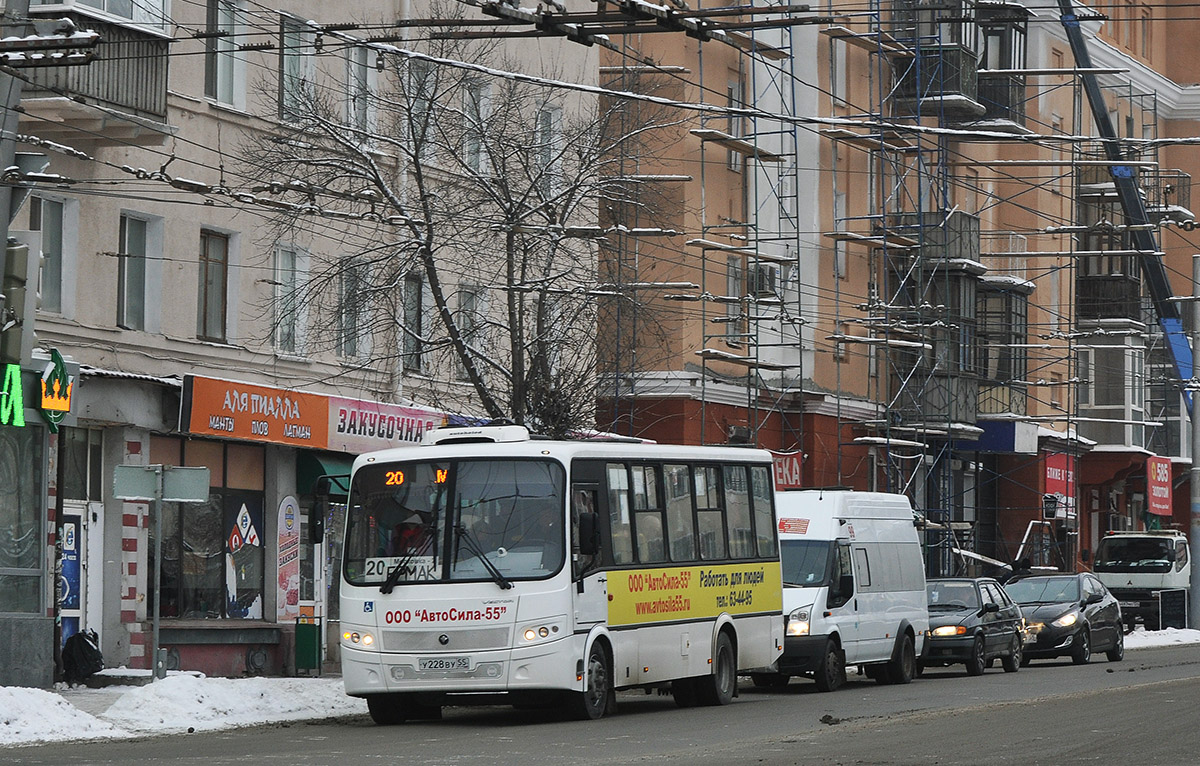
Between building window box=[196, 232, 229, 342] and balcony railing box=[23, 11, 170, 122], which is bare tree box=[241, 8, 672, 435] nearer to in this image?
building window box=[196, 232, 229, 342]

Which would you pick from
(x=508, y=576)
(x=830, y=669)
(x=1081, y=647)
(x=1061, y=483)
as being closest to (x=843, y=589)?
(x=830, y=669)

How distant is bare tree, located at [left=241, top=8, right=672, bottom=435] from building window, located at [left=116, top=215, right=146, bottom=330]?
178 centimetres

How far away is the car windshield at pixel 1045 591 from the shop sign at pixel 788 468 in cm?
790

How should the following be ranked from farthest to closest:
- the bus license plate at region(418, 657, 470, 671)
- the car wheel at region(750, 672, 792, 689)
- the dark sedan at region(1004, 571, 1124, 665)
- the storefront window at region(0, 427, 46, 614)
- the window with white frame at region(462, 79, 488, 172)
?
the dark sedan at region(1004, 571, 1124, 665), the window with white frame at region(462, 79, 488, 172), the car wheel at region(750, 672, 792, 689), the storefront window at region(0, 427, 46, 614), the bus license plate at region(418, 657, 470, 671)

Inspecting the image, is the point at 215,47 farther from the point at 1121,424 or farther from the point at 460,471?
the point at 1121,424

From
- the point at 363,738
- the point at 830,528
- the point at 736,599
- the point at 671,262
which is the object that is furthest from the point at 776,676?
the point at 671,262

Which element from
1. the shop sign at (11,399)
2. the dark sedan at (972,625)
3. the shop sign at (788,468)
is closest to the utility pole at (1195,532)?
the shop sign at (788,468)

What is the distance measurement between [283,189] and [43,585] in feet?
17.4

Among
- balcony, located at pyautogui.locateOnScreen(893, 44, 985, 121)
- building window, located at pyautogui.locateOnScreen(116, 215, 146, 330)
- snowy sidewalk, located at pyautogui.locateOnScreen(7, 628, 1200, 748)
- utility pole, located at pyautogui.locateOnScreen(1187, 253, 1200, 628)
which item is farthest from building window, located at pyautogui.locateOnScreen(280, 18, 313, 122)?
utility pole, located at pyautogui.locateOnScreen(1187, 253, 1200, 628)

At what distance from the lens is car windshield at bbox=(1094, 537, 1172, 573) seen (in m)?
52.2

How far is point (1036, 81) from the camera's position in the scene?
2386 inches

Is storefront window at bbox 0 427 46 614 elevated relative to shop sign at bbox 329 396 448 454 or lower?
lower

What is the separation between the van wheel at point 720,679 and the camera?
2413cm

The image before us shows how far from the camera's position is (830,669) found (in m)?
27.2
